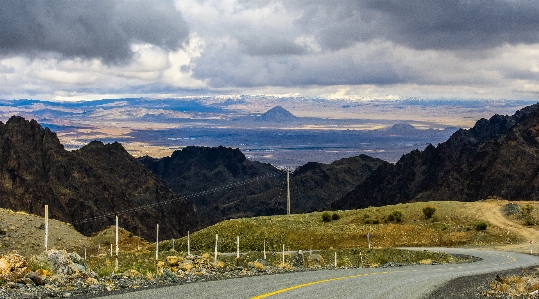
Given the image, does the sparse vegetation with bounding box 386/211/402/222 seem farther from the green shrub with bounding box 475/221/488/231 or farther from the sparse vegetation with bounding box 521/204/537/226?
the sparse vegetation with bounding box 521/204/537/226

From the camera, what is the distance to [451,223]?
72.2 metres

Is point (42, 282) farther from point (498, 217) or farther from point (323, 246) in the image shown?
point (498, 217)

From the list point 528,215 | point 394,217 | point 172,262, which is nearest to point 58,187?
point 394,217

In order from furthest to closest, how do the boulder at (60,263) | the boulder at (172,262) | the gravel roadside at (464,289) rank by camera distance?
the boulder at (172,262) → the boulder at (60,263) → the gravel roadside at (464,289)

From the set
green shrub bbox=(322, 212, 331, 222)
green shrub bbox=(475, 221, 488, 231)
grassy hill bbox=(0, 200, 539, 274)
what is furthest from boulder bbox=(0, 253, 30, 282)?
green shrub bbox=(322, 212, 331, 222)

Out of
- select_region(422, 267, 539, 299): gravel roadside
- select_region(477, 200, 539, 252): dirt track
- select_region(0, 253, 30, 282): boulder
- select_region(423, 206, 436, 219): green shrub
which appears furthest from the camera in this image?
select_region(423, 206, 436, 219): green shrub

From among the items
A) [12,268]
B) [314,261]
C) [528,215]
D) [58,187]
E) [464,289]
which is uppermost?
[12,268]

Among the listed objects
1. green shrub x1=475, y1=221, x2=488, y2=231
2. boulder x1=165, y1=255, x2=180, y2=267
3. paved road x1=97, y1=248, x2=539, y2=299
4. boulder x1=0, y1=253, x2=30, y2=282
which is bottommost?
green shrub x1=475, y1=221, x2=488, y2=231

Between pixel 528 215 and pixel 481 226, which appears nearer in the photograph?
pixel 481 226

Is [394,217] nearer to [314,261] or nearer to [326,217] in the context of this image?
[326,217]

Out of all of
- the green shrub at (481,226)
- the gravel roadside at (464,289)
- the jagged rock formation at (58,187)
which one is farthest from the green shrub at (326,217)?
the jagged rock formation at (58,187)

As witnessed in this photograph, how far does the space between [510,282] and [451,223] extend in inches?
2078

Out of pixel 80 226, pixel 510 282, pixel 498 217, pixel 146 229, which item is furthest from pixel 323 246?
pixel 146 229

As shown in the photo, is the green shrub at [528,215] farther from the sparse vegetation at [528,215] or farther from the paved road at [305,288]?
the paved road at [305,288]
